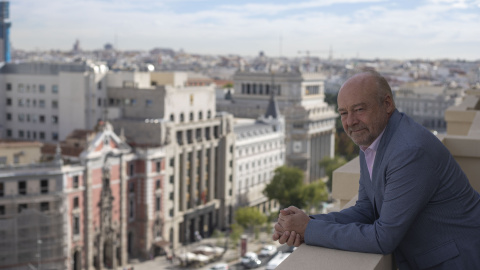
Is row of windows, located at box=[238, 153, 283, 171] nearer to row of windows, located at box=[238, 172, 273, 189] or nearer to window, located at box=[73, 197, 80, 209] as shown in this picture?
row of windows, located at box=[238, 172, 273, 189]

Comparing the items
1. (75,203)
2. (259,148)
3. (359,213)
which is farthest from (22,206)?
(359,213)

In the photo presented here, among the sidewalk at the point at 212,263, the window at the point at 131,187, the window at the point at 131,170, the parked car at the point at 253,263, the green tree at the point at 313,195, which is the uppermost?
the window at the point at 131,170

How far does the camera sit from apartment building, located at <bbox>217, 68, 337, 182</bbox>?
246 ft

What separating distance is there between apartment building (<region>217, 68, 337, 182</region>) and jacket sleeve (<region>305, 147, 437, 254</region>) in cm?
6940

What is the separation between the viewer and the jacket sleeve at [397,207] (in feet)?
12.7

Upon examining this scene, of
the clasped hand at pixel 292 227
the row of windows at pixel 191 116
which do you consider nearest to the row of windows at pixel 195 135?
the row of windows at pixel 191 116

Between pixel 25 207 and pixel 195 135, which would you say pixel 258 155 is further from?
pixel 25 207

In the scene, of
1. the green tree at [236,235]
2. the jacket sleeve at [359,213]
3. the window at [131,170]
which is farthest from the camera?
the green tree at [236,235]

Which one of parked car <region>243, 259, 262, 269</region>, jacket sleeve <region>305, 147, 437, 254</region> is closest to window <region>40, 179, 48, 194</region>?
parked car <region>243, 259, 262, 269</region>

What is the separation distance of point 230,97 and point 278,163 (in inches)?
737

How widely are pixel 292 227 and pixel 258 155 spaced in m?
59.6

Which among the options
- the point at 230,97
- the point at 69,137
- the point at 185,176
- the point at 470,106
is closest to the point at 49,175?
the point at 69,137

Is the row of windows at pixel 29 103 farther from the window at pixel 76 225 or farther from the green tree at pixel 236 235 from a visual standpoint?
the green tree at pixel 236 235

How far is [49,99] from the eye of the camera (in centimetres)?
5441
